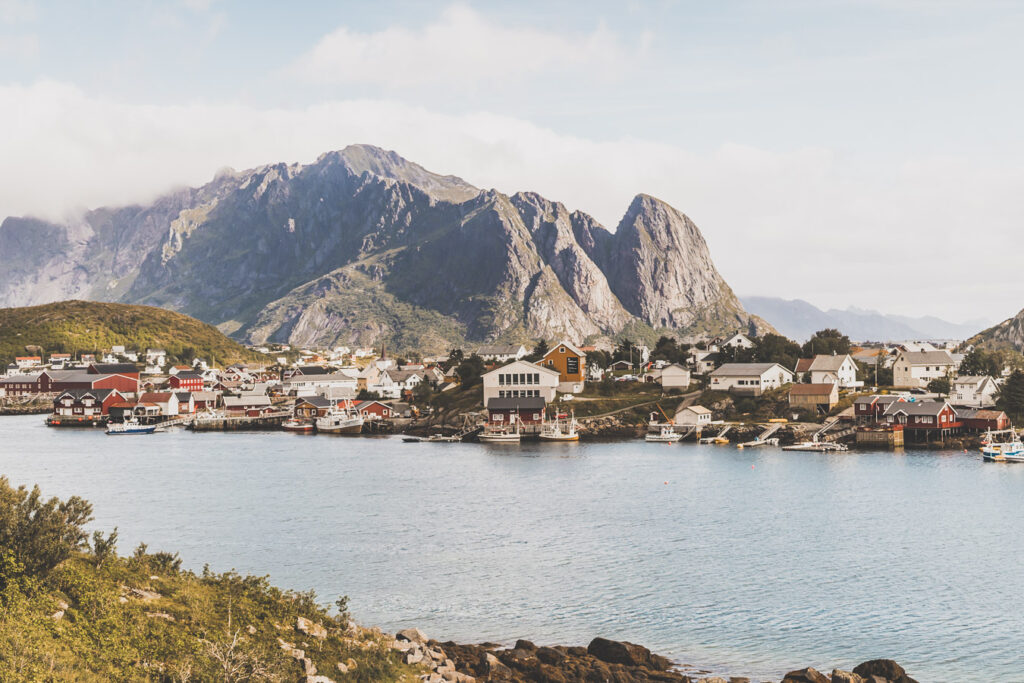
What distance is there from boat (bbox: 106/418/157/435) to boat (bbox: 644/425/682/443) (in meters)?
66.0

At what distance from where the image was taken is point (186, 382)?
503 feet

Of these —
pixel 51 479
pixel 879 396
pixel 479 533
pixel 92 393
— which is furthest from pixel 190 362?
pixel 479 533

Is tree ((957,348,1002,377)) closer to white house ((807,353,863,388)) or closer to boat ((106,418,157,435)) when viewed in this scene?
white house ((807,353,863,388))

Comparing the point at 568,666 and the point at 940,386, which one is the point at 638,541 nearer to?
the point at 568,666

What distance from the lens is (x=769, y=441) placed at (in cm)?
8919

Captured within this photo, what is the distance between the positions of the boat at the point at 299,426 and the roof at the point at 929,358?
7679 cm

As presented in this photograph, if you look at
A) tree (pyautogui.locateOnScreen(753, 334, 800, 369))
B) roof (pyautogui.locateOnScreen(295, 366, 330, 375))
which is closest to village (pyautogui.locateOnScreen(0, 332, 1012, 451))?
tree (pyautogui.locateOnScreen(753, 334, 800, 369))

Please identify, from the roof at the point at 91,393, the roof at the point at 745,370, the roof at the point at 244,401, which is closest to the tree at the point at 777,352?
the roof at the point at 745,370

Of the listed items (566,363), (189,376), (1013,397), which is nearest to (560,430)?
(566,363)

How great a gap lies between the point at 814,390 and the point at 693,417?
13.6m

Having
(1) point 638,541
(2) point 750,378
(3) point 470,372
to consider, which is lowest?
(1) point 638,541

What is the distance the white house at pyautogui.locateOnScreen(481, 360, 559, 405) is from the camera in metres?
103

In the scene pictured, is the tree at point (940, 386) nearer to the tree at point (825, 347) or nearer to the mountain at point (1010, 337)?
the tree at point (825, 347)

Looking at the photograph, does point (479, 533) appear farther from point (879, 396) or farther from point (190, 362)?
point (190, 362)
